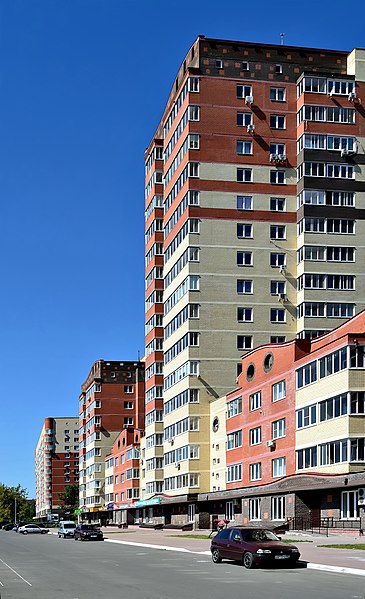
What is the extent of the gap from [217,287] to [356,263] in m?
12.6

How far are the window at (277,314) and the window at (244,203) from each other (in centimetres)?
962

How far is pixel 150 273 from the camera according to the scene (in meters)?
104

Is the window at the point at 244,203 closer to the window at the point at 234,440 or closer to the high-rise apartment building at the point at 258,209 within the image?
the high-rise apartment building at the point at 258,209

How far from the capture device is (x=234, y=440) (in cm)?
7694

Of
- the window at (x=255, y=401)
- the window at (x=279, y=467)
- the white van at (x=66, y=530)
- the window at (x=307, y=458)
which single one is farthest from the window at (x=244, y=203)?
the white van at (x=66, y=530)

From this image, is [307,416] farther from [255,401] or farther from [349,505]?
[255,401]

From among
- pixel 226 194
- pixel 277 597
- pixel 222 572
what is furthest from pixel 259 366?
pixel 277 597

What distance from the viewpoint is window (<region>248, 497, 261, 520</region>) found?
68350 millimetres

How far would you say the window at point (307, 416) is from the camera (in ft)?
192

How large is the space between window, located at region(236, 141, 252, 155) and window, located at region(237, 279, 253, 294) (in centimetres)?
1184

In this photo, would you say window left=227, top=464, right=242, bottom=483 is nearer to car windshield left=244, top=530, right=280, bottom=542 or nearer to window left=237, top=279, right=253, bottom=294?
window left=237, top=279, right=253, bottom=294

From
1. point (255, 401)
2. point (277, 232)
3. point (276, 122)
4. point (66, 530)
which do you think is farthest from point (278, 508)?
point (276, 122)

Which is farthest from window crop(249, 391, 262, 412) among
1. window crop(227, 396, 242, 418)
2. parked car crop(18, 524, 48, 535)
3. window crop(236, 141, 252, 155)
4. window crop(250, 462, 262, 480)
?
parked car crop(18, 524, 48, 535)

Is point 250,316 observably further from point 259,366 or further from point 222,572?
point 222,572
